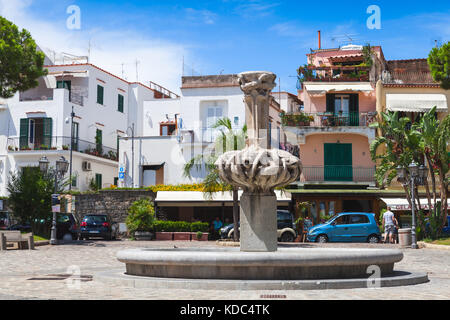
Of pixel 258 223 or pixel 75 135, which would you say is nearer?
pixel 258 223

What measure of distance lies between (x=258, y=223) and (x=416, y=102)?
27.1 m

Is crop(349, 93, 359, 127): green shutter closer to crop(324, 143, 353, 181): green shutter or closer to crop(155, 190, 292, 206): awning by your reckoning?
crop(324, 143, 353, 181): green shutter

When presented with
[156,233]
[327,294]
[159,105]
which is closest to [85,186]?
[159,105]

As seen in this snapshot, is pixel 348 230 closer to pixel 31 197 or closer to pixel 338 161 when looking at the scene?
pixel 338 161

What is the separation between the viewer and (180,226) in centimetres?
3045

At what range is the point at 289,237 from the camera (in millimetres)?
26859

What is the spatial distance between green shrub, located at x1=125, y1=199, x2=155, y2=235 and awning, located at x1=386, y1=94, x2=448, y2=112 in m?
15.7

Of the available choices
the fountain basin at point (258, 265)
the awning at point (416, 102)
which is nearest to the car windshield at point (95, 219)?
the awning at point (416, 102)

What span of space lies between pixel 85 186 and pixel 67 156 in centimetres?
285

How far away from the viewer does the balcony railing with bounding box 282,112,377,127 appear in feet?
120

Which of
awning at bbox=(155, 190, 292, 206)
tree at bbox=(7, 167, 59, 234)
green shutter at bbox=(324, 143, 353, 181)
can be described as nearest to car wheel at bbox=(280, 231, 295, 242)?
awning at bbox=(155, 190, 292, 206)

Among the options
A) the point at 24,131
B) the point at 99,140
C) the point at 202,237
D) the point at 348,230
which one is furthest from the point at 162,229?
the point at 24,131

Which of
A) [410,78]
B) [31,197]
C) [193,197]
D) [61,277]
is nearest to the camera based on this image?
[61,277]
